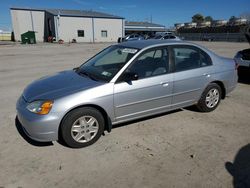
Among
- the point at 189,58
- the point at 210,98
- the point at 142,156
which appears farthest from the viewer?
the point at 210,98

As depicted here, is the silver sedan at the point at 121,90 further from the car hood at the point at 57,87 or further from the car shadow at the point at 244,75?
the car shadow at the point at 244,75

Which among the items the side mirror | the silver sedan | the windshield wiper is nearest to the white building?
the windshield wiper

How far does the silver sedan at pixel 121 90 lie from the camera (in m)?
3.31

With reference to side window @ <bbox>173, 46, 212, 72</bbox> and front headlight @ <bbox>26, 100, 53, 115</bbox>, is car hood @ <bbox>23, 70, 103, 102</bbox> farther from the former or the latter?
side window @ <bbox>173, 46, 212, 72</bbox>

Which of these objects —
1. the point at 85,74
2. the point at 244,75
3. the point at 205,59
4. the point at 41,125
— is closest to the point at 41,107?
the point at 41,125

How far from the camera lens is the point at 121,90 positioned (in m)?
3.66

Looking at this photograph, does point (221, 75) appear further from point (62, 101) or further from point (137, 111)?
point (62, 101)

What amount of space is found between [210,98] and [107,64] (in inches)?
92.9

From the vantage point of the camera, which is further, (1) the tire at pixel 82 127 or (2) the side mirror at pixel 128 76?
(2) the side mirror at pixel 128 76

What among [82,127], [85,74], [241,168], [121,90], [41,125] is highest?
[85,74]

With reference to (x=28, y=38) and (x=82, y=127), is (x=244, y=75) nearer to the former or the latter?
(x=82, y=127)

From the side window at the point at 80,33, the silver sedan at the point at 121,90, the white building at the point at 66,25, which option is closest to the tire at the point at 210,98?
the silver sedan at the point at 121,90

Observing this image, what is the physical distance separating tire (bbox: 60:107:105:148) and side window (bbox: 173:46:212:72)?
183 centimetres

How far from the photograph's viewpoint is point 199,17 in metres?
105
